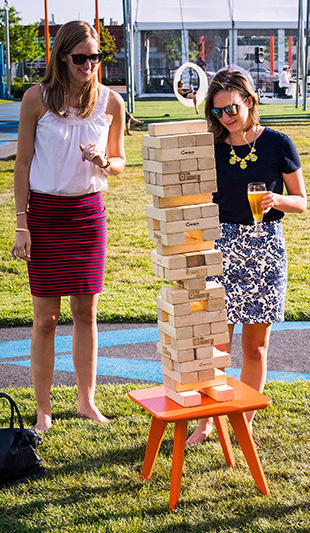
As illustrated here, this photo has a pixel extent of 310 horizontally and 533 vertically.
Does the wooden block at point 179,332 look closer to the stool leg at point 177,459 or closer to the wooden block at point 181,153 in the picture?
the stool leg at point 177,459

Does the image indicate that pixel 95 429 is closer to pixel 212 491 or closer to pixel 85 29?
pixel 212 491

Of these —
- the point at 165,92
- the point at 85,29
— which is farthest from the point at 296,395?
the point at 165,92

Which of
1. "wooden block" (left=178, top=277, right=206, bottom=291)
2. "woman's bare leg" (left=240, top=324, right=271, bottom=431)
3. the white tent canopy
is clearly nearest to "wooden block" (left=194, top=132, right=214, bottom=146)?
"wooden block" (left=178, top=277, right=206, bottom=291)

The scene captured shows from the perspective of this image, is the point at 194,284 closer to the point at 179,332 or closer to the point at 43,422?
the point at 179,332

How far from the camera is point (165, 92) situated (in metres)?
50.4

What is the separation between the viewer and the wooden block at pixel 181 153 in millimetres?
3309

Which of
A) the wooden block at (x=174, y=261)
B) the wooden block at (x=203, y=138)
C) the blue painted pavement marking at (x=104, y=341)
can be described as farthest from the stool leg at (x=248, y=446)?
the blue painted pavement marking at (x=104, y=341)

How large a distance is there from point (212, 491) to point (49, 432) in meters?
1.13

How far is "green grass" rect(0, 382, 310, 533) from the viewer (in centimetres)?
346

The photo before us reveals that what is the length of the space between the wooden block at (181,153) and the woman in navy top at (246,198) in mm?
415

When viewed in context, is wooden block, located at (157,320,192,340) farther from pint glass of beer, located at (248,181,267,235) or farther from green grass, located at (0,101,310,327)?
green grass, located at (0,101,310,327)

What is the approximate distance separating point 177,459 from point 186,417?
0.22 m

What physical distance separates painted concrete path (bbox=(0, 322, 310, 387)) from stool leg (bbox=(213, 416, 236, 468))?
136cm

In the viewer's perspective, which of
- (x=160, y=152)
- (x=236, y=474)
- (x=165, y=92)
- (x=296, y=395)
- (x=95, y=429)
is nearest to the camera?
(x=160, y=152)
